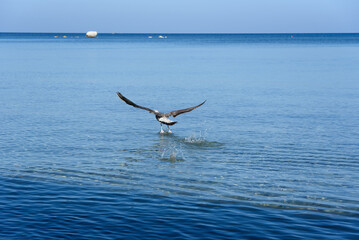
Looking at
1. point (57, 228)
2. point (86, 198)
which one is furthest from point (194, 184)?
point (57, 228)

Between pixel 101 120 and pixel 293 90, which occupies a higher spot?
pixel 293 90

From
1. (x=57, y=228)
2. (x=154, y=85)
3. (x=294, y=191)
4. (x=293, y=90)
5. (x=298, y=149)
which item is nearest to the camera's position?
(x=57, y=228)

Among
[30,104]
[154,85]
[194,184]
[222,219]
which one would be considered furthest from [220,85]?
[222,219]

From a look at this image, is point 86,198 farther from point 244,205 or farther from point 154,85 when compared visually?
point 154,85

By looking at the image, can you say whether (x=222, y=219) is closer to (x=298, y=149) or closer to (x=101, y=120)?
(x=298, y=149)

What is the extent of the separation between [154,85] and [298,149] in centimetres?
2754

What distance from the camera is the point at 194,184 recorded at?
53.6 feet

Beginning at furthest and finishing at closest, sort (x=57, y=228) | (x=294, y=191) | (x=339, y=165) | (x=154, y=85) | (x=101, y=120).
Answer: (x=154, y=85), (x=101, y=120), (x=339, y=165), (x=294, y=191), (x=57, y=228)

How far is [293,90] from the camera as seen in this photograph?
43.1 metres

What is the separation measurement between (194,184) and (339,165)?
6019mm

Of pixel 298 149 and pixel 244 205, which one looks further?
pixel 298 149

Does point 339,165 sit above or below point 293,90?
below

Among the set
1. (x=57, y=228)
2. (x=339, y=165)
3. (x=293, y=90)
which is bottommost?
(x=57, y=228)

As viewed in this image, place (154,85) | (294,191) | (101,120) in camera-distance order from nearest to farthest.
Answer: (294,191)
(101,120)
(154,85)
